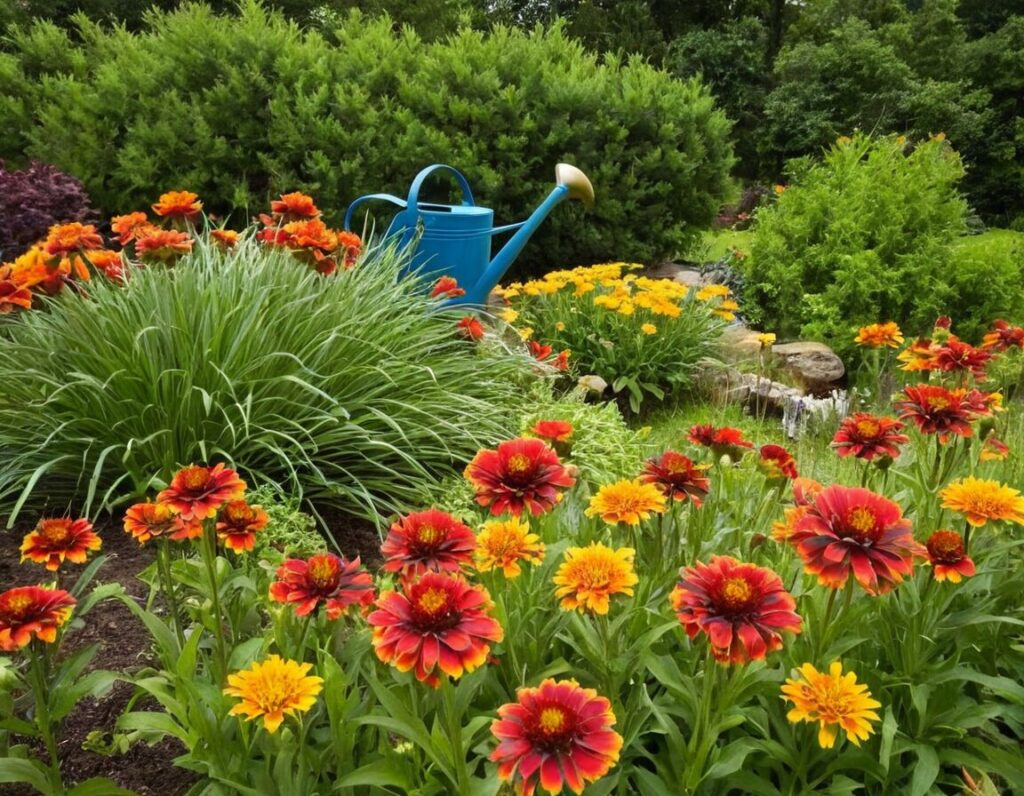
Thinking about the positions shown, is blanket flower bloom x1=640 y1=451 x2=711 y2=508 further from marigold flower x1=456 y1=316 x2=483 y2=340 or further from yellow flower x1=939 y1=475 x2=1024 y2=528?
marigold flower x1=456 y1=316 x2=483 y2=340

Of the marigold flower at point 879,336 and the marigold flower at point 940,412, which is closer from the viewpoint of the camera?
the marigold flower at point 940,412

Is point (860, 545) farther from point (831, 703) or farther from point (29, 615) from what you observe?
point (29, 615)

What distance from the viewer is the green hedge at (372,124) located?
15.1 feet

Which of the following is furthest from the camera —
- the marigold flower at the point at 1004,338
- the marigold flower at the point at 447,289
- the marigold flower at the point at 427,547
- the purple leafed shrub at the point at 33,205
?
the purple leafed shrub at the point at 33,205

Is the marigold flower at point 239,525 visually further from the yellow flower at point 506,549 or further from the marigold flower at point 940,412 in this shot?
the marigold flower at point 940,412

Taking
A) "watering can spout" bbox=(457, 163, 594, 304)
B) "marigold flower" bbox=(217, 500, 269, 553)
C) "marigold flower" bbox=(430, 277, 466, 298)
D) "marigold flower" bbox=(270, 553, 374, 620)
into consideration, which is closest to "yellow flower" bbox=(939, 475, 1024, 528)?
"marigold flower" bbox=(270, 553, 374, 620)

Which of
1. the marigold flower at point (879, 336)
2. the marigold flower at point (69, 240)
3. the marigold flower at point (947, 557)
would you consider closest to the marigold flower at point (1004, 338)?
the marigold flower at point (879, 336)

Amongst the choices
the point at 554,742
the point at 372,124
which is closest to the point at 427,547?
the point at 554,742

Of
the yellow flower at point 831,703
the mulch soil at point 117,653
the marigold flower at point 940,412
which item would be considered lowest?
the mulch soil at point 117,653

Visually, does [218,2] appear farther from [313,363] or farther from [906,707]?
[906,707]

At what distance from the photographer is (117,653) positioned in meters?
1.61

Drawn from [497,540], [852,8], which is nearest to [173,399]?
[497,540]

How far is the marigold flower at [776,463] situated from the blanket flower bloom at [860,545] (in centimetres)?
45

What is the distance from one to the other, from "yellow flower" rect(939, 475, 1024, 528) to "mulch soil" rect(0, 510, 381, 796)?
129cm
